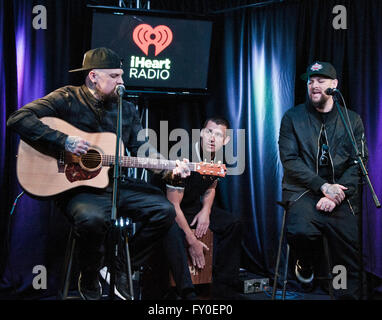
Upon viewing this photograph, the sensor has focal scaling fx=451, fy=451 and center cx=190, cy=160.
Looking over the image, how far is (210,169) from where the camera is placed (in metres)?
3.98

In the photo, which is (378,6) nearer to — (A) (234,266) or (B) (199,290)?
(A) (234,266)

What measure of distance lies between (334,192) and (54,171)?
7.82 feet

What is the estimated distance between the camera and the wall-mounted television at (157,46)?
15.0 feet

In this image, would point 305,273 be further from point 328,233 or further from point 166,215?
point 166,215

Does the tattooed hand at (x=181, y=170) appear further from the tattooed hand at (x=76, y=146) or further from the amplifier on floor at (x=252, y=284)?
the amplifier on floor at (x=252, y=284)

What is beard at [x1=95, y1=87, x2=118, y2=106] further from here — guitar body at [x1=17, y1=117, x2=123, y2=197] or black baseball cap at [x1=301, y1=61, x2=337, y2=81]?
black baseball cap at [x1=301, y1=61, x2=337, y2=81]

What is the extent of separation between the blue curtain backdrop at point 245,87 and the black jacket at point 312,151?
73cm

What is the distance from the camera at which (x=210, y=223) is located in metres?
4.47

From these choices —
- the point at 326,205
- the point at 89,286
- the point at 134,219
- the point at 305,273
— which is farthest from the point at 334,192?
the point at 89,286

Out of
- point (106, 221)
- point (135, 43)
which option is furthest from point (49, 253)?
point (135, 43)

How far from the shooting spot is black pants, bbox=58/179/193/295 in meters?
3.40

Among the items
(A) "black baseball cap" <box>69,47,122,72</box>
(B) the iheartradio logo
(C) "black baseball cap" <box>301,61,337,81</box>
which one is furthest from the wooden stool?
(B) the iheartradio logo

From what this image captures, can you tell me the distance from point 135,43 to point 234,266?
96.8 inches

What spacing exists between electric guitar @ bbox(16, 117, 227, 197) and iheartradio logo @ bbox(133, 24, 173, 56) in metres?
1.34
